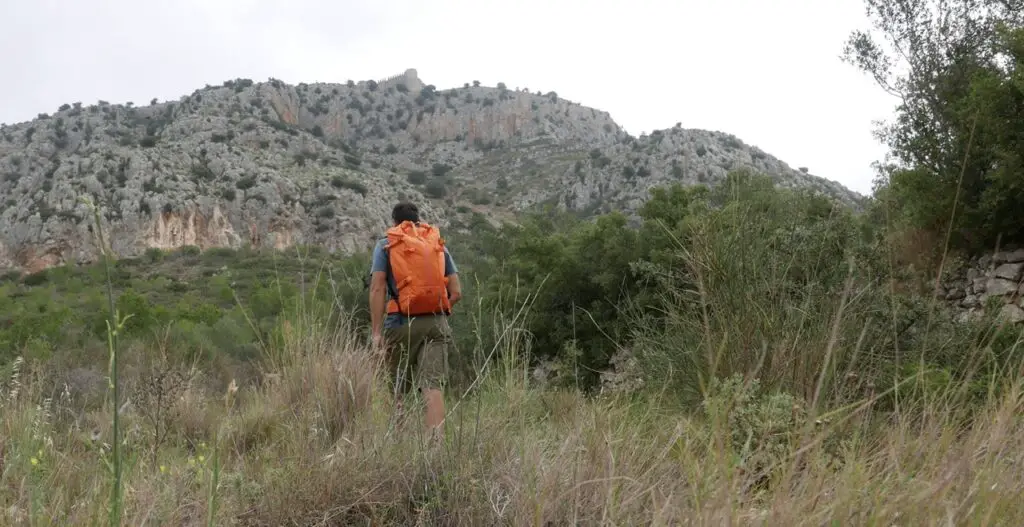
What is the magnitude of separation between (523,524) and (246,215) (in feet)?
122

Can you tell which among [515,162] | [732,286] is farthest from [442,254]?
[515,162]

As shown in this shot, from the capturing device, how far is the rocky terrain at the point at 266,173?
32719mm

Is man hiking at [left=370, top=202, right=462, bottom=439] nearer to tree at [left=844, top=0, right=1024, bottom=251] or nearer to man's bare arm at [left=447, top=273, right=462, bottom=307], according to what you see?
man's bare arm at [left=447, top=273, right=462, bottom=307]

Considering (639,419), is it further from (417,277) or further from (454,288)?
(454,288)

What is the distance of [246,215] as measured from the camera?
3575 cm

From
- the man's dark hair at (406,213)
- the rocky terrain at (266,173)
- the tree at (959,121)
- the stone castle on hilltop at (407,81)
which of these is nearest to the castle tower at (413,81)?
the stone castle on hilltop at (407,81)

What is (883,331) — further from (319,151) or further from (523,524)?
(319,151)

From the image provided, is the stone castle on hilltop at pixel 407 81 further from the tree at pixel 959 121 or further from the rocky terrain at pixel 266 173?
the tree at pixel 959 121

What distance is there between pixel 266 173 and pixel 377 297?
36.9 m

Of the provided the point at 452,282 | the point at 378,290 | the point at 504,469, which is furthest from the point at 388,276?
the point at 504,469

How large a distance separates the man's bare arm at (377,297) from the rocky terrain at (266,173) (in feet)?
71.1

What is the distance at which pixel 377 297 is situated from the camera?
153 inches

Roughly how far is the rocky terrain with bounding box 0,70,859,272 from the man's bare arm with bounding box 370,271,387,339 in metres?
21.7

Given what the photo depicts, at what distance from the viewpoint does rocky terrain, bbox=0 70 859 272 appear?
3272 centimetres
